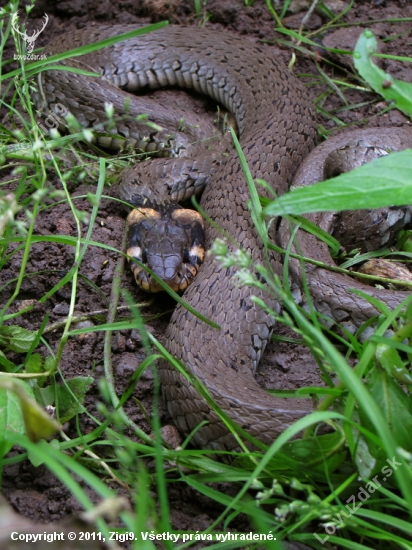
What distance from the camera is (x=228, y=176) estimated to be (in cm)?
436

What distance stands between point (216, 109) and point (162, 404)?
120 inches

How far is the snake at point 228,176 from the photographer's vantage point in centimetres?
302

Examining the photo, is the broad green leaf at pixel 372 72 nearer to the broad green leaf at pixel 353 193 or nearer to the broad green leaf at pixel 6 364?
the broad green leaf at pixel 353 193

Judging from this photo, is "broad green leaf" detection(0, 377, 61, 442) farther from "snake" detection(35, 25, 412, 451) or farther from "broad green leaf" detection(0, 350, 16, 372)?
"snake" detection(35, 25, 412, 451)

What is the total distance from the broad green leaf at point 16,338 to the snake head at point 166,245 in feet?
2.56

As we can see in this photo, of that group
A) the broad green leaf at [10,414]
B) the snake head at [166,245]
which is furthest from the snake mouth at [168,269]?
the broad green leaf at [10,414]

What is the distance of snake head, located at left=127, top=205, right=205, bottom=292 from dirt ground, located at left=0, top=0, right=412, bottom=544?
142 mm

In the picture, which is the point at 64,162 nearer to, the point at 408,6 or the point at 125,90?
the point at 125,90

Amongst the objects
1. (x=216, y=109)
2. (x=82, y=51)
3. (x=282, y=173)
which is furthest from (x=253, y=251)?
(x=216, y=109)

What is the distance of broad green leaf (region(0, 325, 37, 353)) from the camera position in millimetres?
3166

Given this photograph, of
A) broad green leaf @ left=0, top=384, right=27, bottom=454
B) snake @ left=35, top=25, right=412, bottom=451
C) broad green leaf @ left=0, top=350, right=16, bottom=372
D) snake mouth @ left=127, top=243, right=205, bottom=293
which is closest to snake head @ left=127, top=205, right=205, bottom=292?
snake mouth @ left=127, top=243, right=205, bottom=293

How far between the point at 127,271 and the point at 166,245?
0.96 feet

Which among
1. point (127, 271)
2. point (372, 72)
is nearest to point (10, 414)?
point (127, 271)

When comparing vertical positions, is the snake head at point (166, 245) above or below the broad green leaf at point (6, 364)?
above
